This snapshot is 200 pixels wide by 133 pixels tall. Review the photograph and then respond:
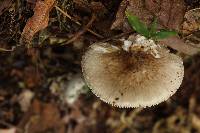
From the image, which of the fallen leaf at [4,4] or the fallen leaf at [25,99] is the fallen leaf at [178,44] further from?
the fallen leaf at [25,99]

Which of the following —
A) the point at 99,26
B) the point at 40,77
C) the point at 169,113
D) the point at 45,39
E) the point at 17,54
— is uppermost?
the point at 99,26

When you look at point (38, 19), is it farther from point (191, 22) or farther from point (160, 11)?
point (191, 22)

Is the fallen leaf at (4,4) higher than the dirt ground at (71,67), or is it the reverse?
the fallen leaf at (4,4)

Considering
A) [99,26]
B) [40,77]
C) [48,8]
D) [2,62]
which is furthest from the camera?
[40,77]

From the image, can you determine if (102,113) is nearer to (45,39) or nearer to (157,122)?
(157,122)

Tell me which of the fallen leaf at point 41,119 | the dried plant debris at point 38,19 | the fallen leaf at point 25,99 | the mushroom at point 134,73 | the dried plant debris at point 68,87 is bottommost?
the fallen leaf at point 41,119

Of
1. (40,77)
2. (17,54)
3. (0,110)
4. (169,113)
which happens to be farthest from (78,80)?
(169,113)

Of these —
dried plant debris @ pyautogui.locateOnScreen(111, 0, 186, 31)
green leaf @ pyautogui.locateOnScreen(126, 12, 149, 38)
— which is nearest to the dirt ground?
dried plant debris @ pyautogui.locateOnScreen(111, 0, 186, 31)

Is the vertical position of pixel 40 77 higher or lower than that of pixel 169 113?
higher

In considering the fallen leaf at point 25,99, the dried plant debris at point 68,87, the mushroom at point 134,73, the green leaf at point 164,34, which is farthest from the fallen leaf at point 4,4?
the fallen leaf at point 25,99
